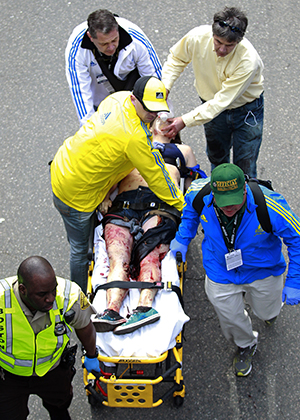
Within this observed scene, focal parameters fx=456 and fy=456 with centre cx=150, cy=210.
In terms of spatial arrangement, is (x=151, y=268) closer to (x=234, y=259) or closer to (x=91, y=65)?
(x=234, y=259)

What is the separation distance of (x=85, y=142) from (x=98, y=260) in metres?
0.96

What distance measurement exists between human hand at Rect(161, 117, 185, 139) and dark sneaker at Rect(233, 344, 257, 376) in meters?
1.98

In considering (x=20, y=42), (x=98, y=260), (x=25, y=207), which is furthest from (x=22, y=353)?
(x=20, y=42)

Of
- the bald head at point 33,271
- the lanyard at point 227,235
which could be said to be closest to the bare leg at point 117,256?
the lanyard at point 227,235

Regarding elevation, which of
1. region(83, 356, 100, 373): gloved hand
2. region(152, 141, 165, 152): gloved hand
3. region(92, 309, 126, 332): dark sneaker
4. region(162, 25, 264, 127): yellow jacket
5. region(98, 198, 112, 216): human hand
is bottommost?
region(83, 356, 100, 373): gloved hand

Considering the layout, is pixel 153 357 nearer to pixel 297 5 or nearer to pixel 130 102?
pixel 130 102

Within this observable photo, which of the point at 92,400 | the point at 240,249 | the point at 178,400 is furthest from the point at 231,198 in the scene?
the point at 92,400

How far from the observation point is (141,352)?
3.10 metres

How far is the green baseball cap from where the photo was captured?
2.84 metres

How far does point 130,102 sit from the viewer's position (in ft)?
11.0

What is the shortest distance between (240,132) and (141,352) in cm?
222

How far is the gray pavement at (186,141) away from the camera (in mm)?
3664

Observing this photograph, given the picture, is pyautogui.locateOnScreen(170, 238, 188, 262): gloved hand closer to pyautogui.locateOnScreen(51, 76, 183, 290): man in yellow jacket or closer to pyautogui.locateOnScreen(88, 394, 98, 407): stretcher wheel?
pyautogui.locateOnScreen(51, 76, 183, 290): man in yellow jacket

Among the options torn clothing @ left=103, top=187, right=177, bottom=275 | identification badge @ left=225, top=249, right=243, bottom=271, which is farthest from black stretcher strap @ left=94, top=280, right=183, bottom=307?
identification badge @ left=225, top=249, right=243, bottom=271
